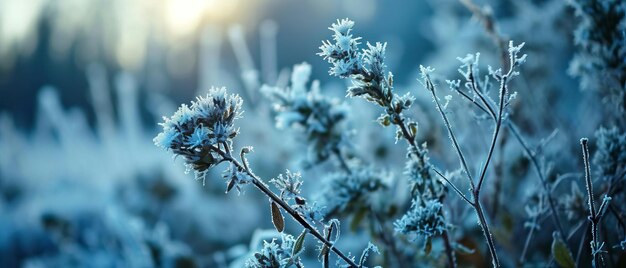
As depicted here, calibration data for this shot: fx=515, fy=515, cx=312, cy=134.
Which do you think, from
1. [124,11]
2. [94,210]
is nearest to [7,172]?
[94,210]

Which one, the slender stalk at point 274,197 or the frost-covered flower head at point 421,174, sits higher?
the frost-covered flower head at point 421,174

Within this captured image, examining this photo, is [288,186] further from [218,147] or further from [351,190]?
[351,190]

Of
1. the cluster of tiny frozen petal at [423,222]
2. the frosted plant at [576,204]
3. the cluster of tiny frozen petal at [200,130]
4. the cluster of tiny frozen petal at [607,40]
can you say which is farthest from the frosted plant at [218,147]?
the cluster of tiny frozen petal at [607,40]

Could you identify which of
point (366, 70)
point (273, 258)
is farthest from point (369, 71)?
point (273, 258)

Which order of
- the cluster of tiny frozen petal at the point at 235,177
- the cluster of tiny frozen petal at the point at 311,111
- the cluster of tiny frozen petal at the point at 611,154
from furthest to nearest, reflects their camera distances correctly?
the cluster of tiny frozen petal at the point at 311,111, the cluster of tiny frozen petal at the point at 611,154, the cluster of tiny frozen petal at the point at 235,177

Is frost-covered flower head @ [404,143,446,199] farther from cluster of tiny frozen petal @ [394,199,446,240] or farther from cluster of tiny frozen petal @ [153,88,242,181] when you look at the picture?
cluster of tiny frozen petal @ [153,88,242,181]

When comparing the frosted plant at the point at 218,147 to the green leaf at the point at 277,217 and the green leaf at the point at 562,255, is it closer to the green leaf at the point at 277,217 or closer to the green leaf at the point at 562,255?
the green leaf at the point at 277,217

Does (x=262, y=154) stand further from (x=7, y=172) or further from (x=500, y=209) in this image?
(x=7, y=172)
